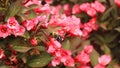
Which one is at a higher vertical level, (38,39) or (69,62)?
(38,39)

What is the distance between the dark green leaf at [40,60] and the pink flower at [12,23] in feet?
1.17

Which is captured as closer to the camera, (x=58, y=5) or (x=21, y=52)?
(x=21, y=52)

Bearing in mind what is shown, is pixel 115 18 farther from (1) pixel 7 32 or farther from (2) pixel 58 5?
(1) pixel 7 32

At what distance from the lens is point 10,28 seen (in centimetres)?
254

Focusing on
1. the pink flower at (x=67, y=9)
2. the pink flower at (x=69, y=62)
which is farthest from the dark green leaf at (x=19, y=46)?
the pink flower at (x=67, y=9)

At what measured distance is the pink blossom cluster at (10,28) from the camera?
254 cm

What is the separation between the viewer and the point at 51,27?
2811 millimetres

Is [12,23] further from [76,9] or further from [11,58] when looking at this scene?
[76,9]

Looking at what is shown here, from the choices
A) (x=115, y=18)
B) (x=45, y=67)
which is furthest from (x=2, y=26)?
(x=115, y=18)

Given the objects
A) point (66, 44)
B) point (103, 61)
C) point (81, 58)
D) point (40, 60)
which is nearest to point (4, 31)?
point (40, 60)

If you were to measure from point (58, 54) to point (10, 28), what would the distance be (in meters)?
0.50

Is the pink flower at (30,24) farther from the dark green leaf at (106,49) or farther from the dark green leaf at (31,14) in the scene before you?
the dark green leaf at (106,49)

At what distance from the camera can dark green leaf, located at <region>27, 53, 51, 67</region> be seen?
277 centimetres

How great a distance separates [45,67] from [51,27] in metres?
0.36
